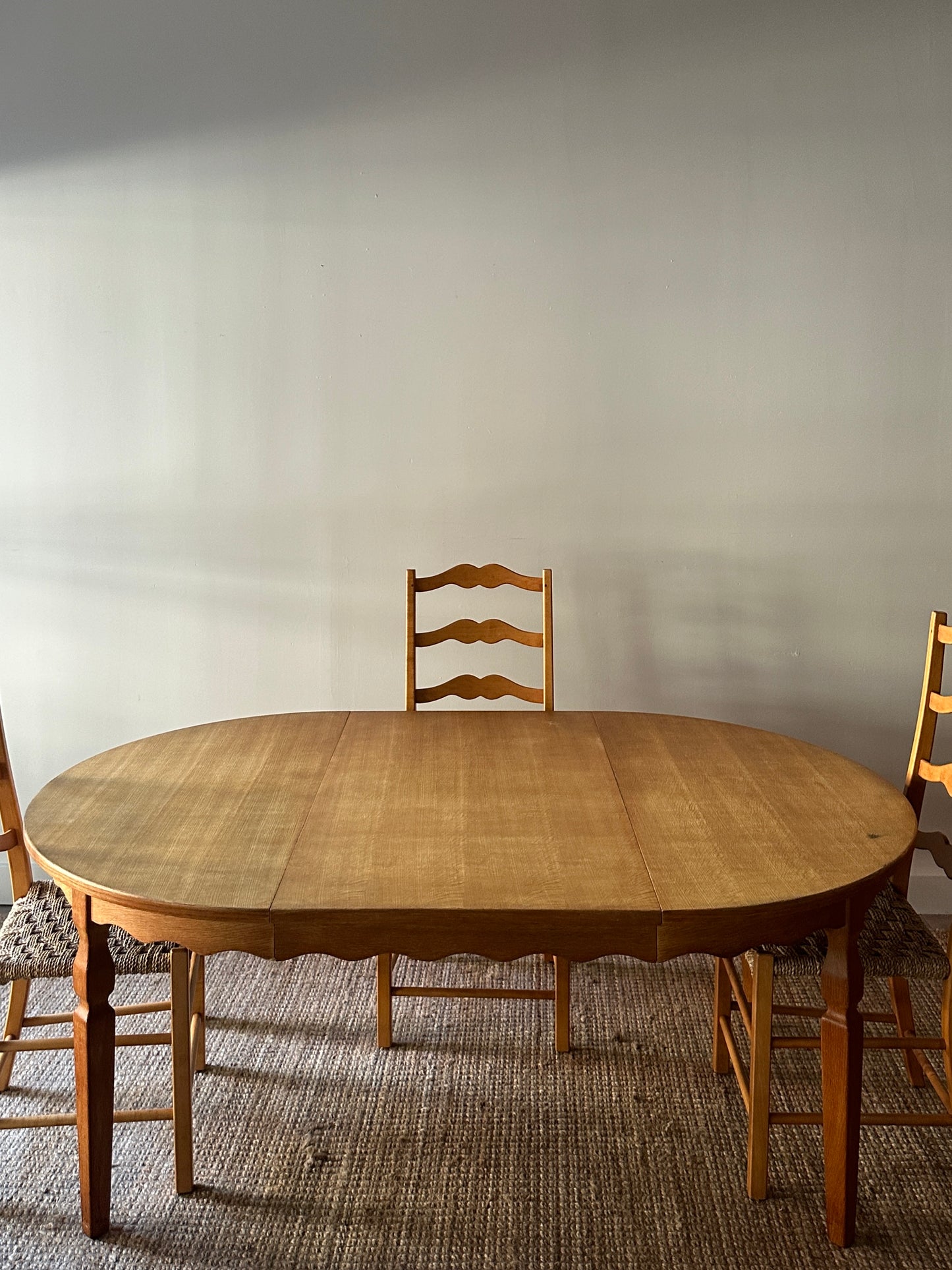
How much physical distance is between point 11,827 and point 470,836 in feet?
3.42

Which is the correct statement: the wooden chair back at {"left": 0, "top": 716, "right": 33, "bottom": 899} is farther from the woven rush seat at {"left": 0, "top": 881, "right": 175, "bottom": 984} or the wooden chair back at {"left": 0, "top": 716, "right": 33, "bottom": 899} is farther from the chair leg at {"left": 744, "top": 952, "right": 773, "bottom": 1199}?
the chair leg at {"left": 744, "top": 952, "right": 773, "bottom": 1199}

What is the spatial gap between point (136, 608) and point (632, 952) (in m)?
2.16

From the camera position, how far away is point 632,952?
155 centimetres

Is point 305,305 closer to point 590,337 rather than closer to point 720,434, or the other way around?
point 590,337

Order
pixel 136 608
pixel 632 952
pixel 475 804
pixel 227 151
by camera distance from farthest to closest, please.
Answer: pixel 136 608, pixel 227 151, pixel 475 804, pixel 632 952

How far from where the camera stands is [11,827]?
Result: 2213 millimetres

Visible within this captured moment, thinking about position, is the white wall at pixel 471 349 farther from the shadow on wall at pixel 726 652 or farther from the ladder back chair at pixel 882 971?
the ladder back chair at pixel 882 971

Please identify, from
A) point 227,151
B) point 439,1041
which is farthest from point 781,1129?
point 227,151

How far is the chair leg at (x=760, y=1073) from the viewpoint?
1880 millimetres

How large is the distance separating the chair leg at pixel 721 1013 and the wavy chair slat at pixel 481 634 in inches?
36.3

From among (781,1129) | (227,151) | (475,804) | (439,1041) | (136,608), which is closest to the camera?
(475,804)

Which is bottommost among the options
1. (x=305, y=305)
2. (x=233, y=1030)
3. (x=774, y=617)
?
(x=233, y=1030)

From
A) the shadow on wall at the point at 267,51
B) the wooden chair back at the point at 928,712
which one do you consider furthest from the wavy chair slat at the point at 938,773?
the shadow on wall at the point at 267,51

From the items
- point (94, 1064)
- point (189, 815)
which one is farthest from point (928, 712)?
point (94, 1064)
